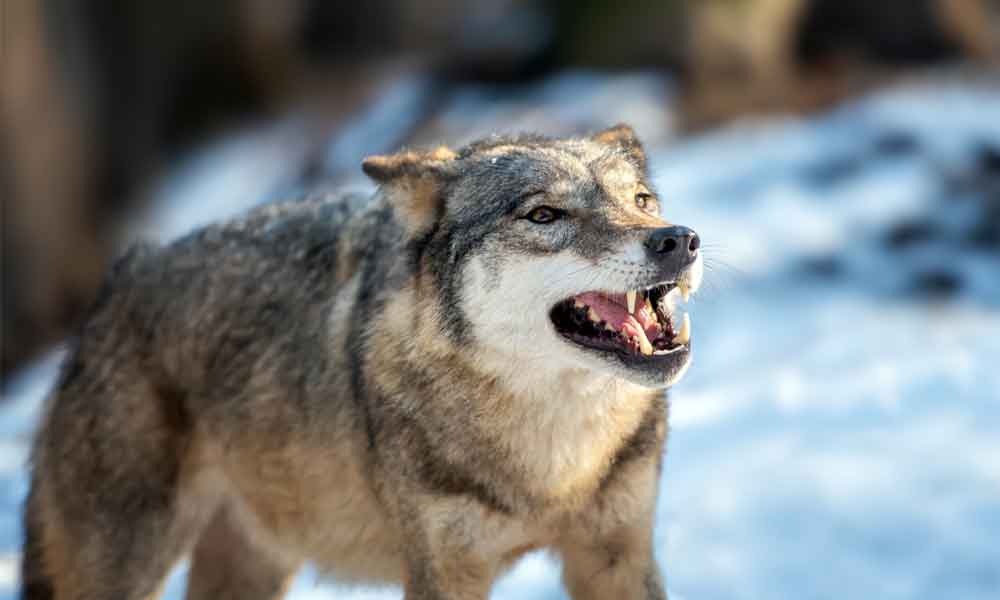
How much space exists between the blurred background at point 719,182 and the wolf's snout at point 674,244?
34.0 inches

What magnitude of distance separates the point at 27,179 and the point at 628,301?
12.1 meters

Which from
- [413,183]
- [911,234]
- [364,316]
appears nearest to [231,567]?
[364,316]

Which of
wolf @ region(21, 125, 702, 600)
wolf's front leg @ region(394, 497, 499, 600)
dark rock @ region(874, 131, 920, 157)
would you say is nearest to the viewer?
wolf @ region(21, 125, 702, 600)

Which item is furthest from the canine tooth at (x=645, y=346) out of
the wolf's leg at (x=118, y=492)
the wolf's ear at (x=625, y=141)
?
the wolf's leg at (x=118, y=492)

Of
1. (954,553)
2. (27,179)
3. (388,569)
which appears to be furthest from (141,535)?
(27,179)

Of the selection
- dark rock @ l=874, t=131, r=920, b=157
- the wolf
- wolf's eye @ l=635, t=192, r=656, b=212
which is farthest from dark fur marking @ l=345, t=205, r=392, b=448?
dark rock @ l=874, t=131, r=920, b=157

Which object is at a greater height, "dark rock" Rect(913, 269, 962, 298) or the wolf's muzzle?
"dark rock" Rect(913, 269, 962, 298)

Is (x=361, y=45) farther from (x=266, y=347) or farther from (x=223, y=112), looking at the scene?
(x=266, y=347)

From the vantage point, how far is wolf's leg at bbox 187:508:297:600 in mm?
5188

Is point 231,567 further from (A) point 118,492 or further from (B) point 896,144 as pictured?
(B) point 896,144

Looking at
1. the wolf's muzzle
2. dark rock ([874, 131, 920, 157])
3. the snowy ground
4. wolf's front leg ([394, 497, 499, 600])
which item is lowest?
wolf's front leg ([394, 497, 499, 600])

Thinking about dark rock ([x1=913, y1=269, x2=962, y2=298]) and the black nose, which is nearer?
the black nose

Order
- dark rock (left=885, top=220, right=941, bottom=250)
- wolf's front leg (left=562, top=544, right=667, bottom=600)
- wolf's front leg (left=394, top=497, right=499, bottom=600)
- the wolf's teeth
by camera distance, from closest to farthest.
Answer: the wolf's teeth, wolf's front leg (left=394, top=497, right=499, bottom=600), wolf's front leg (left=562, top=544, right=667, bottom=600), dark rock (left=885, top=220, right=941, bottom=250)

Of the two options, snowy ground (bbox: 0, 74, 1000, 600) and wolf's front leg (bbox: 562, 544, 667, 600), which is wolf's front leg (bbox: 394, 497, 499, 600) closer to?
wolf's front leg (bbox: 562, 544, 667, 600)
